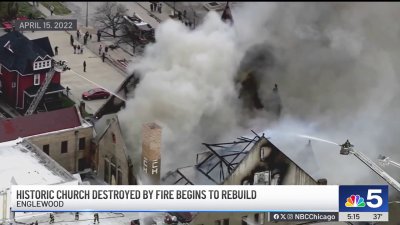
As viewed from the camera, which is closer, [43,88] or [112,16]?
[43,88]

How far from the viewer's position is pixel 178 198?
145 feet

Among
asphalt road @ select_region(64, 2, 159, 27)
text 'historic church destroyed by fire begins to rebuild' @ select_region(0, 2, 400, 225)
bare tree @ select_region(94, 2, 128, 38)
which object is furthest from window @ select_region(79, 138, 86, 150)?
asphalt road @ select_region(64, 2, 159, 27)

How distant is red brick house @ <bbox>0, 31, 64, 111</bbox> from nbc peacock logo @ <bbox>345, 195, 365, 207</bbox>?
787 inches

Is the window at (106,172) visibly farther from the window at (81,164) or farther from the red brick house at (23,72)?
the red brick house at (23,72)

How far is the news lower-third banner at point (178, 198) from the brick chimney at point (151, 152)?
4417mm

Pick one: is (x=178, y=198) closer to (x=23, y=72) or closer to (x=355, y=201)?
(x=355, y=201)

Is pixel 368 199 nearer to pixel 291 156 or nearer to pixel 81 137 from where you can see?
pixel 291 156

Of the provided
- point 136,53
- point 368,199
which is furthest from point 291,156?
point 136,53

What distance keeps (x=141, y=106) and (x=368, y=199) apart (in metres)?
10.9

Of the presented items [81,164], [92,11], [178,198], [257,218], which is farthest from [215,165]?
[92,11]

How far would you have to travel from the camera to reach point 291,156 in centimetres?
5172

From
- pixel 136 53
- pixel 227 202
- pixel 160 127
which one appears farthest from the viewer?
pixel 136 53
